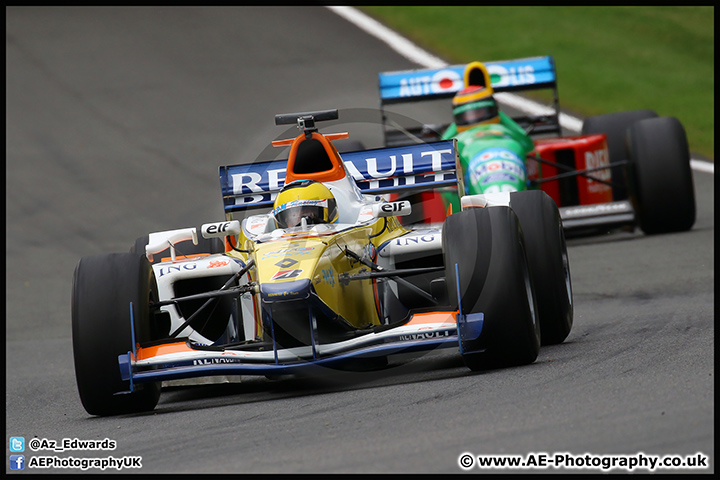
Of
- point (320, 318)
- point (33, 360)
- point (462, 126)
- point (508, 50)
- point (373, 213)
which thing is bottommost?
point (33, 360)

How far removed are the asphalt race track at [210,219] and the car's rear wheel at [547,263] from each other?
204 millimetres

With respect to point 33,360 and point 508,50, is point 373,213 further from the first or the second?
point 508,50

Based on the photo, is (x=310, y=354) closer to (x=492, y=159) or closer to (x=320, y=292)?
(x=320, y=292)

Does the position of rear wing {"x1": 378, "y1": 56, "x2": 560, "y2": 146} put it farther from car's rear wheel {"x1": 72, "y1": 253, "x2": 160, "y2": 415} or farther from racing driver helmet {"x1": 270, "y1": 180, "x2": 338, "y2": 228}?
car's rear wheel {"x1": 72, "y1": 253, "x2": 160, "y2": 415}

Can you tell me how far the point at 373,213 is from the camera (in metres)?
7.95

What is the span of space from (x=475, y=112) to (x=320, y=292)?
7.63m

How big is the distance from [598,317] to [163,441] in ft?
16.1

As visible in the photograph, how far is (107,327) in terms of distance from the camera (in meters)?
7.10

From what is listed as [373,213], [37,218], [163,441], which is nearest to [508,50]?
[37,218]

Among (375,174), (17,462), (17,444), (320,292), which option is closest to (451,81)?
(375,174)

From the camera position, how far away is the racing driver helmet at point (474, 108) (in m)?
14.1

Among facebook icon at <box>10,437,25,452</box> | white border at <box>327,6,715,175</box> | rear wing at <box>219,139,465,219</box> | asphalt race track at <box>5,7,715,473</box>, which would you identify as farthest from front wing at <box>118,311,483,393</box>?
white border at <box>327,6,715,175</box>

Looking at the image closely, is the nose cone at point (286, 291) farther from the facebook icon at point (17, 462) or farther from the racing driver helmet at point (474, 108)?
the racing driver helmet at point (474, 108)

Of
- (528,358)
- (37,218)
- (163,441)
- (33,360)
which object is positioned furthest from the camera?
(37,218)
